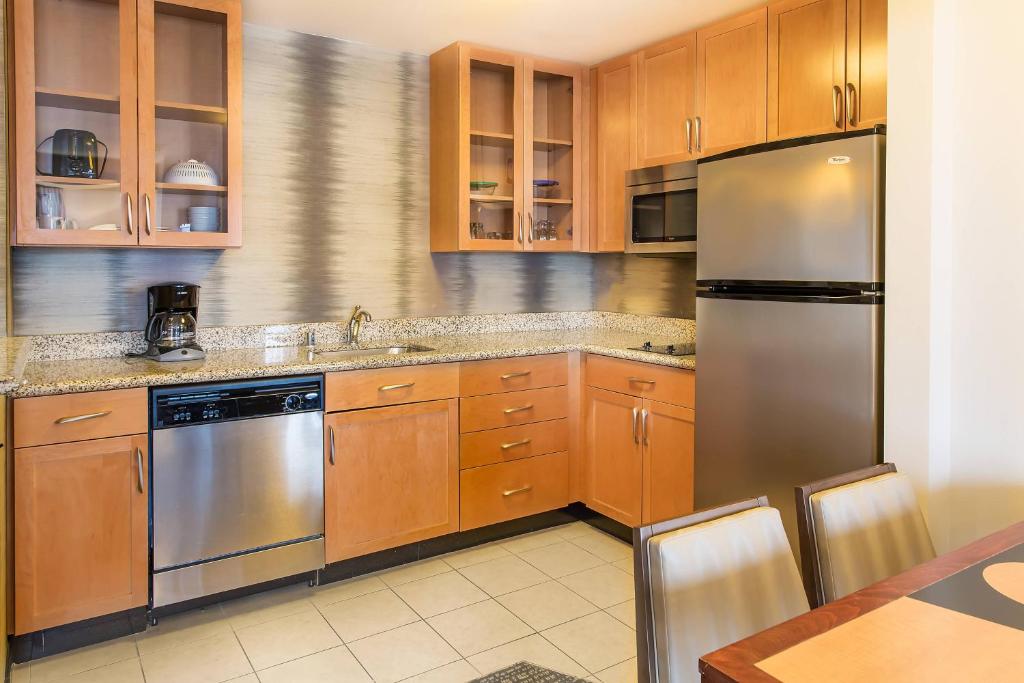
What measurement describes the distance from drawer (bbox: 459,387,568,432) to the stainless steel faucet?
2.15 feet

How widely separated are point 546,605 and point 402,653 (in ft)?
2.03

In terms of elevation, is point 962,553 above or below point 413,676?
above

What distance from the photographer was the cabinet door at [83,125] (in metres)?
2.62

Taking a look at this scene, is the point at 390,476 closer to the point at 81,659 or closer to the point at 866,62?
the point at 81,659

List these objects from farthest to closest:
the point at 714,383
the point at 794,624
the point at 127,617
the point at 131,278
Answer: the point at 131,278, the point at 714,383, the point at 127,617, the point at 794,624

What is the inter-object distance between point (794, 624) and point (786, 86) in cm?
242

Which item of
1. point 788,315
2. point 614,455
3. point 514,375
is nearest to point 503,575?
point 614,455

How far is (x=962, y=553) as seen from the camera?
4.38 feet

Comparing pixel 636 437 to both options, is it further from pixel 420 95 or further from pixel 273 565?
pixel 420 95

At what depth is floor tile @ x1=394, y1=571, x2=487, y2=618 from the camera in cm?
283

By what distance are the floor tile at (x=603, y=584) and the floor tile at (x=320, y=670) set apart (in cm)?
96

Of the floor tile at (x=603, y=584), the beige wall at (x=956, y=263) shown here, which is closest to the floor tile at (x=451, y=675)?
the floor tile at (x=603, y=584)

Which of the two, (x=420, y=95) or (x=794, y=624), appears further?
(x=420, y=95)

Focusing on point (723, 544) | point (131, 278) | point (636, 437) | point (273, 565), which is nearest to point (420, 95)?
point (131, 278)
